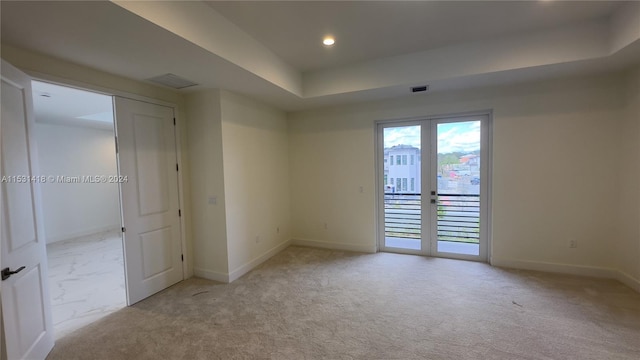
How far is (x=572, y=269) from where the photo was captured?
3.50 meters

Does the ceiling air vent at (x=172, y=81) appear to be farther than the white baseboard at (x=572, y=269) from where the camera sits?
No

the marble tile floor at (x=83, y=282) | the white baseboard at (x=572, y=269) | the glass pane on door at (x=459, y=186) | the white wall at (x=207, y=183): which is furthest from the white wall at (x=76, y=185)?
the white baseboard at (x=572, y=269)

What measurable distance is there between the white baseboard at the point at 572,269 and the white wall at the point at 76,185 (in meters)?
8.37

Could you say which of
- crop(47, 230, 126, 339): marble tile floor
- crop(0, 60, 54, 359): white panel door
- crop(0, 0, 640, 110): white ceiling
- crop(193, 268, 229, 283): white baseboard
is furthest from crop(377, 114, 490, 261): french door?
crop(0, 60, 54, 359): white panel door

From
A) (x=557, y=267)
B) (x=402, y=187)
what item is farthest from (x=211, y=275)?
(x=557, y=267)

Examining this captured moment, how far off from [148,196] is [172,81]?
1.39m

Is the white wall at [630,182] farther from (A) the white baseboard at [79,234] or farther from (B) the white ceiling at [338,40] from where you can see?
(A) the white baseboard at [79,234]

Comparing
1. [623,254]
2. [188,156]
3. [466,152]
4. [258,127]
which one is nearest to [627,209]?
[623,254]

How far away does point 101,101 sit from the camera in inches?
163

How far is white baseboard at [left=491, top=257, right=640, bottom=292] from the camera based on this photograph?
313cm

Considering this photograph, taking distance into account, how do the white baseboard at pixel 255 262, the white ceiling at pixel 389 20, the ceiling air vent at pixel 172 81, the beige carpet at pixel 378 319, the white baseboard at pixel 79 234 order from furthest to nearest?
the white baseboard at pixel 79 234 → the white baseboard at pixel 255 262 → the ceiling air vent at pixel 172 81 → the white ceiling at pixel 389 20 → the beige carpet at pixel 378 319

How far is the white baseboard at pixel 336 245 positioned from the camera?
4.57 meters

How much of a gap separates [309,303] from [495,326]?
70.5 inches

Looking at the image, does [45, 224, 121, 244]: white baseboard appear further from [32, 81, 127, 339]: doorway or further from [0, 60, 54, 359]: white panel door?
[0, 60, 54, 359]: white panel door
